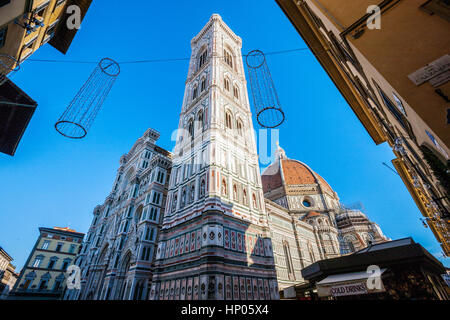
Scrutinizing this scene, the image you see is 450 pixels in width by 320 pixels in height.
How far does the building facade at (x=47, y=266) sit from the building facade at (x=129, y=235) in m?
11.0

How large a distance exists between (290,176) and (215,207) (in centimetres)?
3279

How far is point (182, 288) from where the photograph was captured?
1407cm

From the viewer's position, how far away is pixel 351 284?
22.7 ft

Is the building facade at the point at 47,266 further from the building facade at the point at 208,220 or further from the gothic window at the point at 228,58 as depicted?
the gothic window at the point at 228,58

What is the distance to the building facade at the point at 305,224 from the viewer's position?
25.8 metres

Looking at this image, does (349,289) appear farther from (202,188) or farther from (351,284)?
(202,188)

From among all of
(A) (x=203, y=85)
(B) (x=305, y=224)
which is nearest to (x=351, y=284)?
(A) (x=203, y=85)

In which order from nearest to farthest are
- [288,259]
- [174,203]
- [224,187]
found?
[224,187], [174,203], [288,259]

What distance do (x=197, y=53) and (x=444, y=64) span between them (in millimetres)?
32046

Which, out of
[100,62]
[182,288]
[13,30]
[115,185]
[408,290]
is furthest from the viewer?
[115,185]

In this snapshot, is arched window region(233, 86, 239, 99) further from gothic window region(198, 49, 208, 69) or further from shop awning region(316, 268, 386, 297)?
shop awning region(316, 268, 386, 297)

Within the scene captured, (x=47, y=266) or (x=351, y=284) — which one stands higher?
(x=47, y=266)

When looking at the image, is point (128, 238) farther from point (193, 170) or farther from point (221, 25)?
point (221, 25)

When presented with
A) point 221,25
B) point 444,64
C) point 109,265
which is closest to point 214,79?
point 221,25
